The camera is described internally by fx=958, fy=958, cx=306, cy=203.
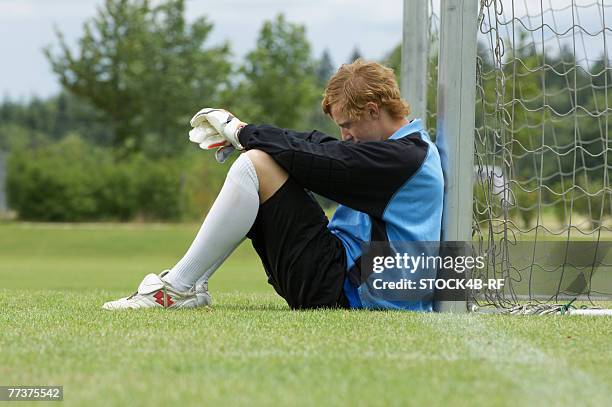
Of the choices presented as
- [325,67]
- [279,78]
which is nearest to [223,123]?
[279,78]

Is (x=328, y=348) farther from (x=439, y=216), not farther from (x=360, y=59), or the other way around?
(x=360, y=59)

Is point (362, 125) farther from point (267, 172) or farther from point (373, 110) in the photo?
point (267, 172)

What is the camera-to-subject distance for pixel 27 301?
4.99 meters

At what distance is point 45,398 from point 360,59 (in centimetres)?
252

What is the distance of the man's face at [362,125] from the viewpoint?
13.9 ft

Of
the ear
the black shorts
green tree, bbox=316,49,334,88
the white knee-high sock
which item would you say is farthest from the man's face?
green tree, bbox=316,49,334,88

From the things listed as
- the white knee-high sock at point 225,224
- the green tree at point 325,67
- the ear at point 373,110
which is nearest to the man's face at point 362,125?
the ear at point 373,110

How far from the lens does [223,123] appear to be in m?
4.31

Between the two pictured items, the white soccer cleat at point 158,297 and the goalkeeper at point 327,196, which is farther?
the white soccer cleat at point 158,297

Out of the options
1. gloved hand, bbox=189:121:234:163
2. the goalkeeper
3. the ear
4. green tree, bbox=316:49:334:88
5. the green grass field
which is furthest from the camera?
green tree, bbox=316:49:334:88

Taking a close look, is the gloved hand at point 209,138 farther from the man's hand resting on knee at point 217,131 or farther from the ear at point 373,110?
the ear at point 373,110

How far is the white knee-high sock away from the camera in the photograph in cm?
405

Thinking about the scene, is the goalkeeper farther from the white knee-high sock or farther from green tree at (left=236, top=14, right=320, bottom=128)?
green tree at (left=236, top=14, right=320, bottom=128)

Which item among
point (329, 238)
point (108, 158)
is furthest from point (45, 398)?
point (108, 158)
